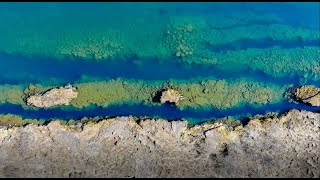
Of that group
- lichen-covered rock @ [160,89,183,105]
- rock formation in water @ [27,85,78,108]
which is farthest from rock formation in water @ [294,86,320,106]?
rock formation in water @ [27,85,78,108]

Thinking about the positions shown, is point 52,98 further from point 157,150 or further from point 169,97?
point 157,150

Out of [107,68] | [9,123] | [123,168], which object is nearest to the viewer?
[123,168]

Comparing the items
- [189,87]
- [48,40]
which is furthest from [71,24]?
[189,87]

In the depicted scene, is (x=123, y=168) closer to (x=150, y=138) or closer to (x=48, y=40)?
(x=150, y=138)

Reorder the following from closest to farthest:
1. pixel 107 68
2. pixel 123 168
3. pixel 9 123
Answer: pixel 123 168
pixel 9 123
pixel 107 68

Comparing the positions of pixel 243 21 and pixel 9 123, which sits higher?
pixel 243 21

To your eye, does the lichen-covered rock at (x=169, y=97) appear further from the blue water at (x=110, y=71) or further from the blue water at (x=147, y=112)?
the blue water at (x=110, y=71)
